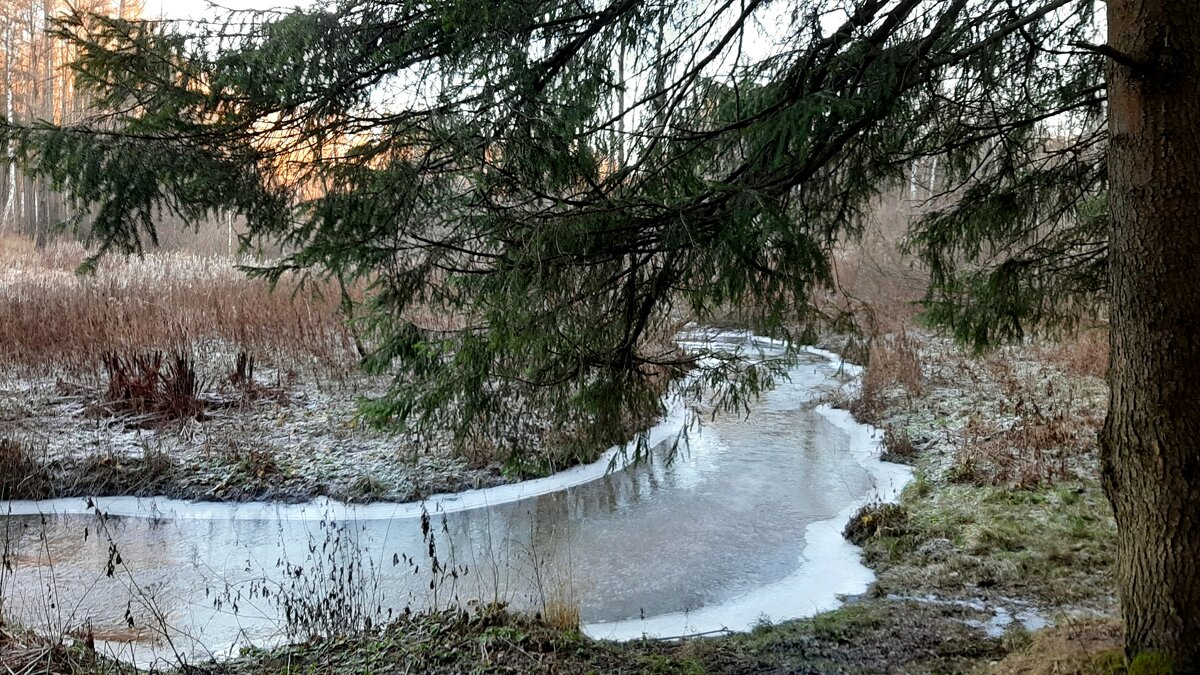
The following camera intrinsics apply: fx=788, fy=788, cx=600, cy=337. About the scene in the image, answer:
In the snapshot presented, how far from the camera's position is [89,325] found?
31.4 feet

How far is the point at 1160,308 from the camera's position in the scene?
2.52m

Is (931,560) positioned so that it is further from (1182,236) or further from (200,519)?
(200,519)

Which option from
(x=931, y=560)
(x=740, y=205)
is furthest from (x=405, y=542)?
(x=740, y=205)

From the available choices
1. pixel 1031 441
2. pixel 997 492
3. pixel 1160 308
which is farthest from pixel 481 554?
pixel 1031 441

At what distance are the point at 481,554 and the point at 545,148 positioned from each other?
358cm

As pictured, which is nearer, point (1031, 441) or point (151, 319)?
point (1031, 441)

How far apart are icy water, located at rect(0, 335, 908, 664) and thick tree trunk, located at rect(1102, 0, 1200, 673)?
1.82 meters

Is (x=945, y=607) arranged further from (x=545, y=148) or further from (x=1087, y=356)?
(x=1087, y=356)

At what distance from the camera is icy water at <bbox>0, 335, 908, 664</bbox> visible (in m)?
4.74

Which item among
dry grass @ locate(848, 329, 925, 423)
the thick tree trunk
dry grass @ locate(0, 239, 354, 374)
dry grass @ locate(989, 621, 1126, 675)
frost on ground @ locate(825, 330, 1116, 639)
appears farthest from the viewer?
dry grass @ locate(848, 329, 925, 423)

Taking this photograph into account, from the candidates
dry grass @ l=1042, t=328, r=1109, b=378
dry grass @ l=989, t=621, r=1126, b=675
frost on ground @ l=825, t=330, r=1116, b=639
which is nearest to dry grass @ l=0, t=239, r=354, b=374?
frost on ground @ l=825, t=330, r=1116, b=639

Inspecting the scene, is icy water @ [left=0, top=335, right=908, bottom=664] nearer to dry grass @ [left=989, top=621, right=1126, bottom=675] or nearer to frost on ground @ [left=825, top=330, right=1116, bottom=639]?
frost on ground @ [left=825, top=330, right=1116, bottom=639]

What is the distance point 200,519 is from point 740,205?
567 centimetres

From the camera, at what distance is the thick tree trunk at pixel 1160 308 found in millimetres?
2484
